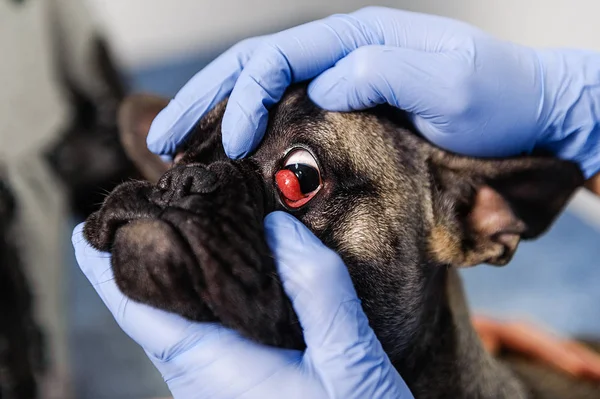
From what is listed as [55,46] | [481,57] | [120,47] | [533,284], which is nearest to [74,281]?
[55,46]

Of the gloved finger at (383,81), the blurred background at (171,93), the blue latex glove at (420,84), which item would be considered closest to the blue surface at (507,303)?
the blurred background at (171,93)

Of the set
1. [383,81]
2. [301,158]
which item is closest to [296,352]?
[301,158]

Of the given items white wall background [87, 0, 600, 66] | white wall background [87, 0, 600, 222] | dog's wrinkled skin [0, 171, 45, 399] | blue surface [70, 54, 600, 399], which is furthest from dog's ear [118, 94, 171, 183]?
white wall background [87, 0, 600, 66]

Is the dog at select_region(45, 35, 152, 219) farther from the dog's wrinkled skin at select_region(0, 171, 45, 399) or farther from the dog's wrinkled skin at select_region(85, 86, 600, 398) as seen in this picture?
the dog's wrinkled skin at select_region(85, 86, 600, 398)

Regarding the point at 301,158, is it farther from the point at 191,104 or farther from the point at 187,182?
the point at 191,104

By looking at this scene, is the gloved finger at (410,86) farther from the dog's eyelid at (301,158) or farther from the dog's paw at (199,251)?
the dog's paw at (199,251)

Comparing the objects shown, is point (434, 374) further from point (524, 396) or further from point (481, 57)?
point (481, 57)

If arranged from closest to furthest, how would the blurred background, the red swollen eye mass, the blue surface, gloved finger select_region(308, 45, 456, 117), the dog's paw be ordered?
1. the dog's paw
2. the red swollen eye mass
3. gloved finger select_region(308, 45, 456, 117)
4. the blurred background
5. the blue surface
